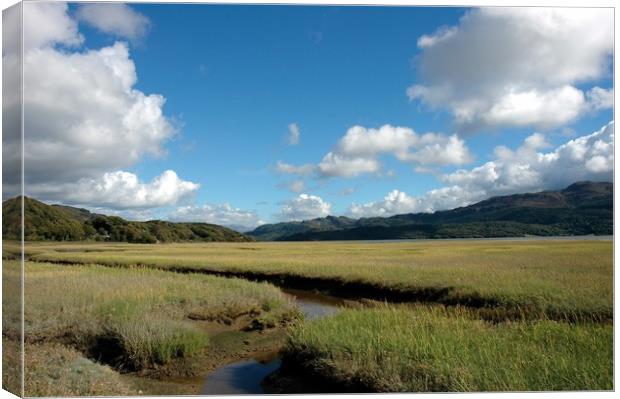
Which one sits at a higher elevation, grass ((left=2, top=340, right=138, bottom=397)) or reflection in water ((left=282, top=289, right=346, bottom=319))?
grass ((left=2, top=340, right=138, bottom=397))

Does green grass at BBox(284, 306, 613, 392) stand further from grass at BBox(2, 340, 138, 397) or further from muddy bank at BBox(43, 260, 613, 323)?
grass at BBox(2, 340, 138, 397)

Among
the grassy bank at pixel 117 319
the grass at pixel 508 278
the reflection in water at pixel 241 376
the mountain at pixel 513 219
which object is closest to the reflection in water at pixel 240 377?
the reflection in water at pixel 241 376

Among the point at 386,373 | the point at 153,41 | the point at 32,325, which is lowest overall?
the point at 386,373

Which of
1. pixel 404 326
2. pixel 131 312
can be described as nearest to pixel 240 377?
pixel 404 326

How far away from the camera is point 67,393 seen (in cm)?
652

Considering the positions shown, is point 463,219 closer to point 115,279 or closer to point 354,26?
point 354,26

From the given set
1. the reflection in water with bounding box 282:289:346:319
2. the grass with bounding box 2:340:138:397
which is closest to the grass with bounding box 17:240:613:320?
the reflection in water with bounding box 282:289:346:319

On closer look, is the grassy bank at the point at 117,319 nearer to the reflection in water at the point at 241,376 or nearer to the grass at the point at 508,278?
the reflection in water at the point at 241,376

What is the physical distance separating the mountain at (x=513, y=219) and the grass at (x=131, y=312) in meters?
2.26

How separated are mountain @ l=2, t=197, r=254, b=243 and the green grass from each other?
17.0 ft

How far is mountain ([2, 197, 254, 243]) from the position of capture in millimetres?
6988

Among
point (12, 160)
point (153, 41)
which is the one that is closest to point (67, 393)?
point (12, 160)

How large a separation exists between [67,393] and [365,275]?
1148 centimetres

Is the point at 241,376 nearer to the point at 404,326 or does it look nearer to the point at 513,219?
the point at 404,326
